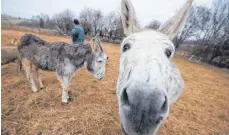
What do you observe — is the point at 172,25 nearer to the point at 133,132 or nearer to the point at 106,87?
the point at 133,132

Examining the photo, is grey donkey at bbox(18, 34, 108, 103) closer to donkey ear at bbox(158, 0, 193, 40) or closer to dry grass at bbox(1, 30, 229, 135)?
dry grass at bbox(1, 30, 229, 135)

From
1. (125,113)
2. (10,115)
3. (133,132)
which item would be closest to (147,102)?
(125,113)

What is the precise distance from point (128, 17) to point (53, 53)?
2640mm

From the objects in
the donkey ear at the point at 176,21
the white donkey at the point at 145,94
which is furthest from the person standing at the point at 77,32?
the white donkey at the point at 145,94

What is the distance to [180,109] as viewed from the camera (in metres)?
4.69

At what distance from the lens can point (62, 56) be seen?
3.60m

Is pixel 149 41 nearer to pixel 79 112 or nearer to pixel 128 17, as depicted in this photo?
pixel 128 17

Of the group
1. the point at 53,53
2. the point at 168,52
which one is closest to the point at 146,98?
the point at 168,52

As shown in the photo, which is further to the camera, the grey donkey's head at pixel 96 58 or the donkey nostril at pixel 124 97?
the grey donkey's head at pixel 96 58

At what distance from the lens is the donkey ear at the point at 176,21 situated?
1.71m

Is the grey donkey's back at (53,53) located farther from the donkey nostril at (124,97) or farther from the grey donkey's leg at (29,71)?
the donkey nostril at (124,97)

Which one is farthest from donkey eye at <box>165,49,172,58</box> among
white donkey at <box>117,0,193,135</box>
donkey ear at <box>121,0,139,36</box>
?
donkey ear at <box>121,0,139,36</box>

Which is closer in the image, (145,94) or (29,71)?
(145,94)

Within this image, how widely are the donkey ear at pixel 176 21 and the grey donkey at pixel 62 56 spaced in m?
2.21
